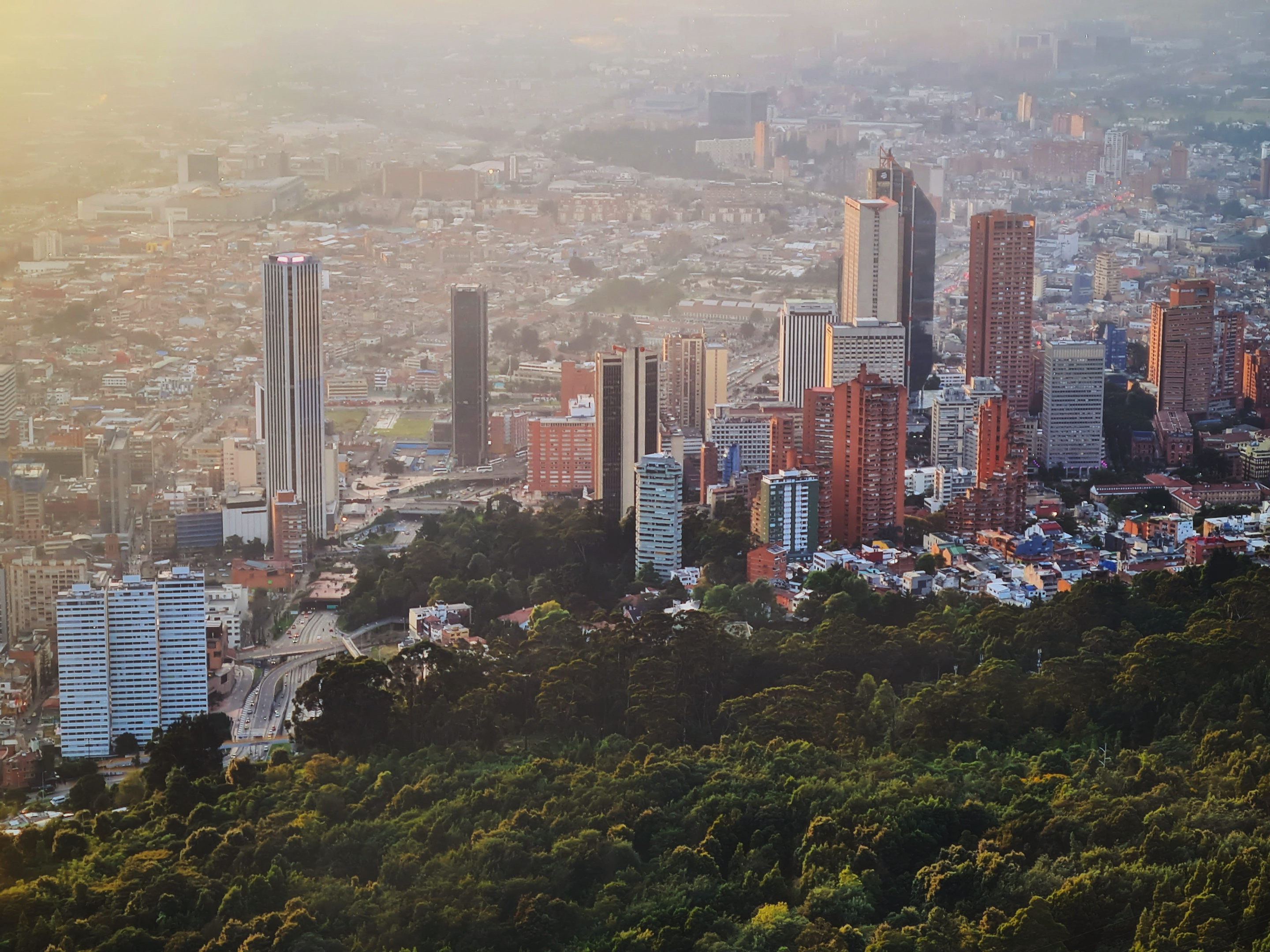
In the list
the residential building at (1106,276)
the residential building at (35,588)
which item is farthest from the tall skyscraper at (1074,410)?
the residential building at (35,588)

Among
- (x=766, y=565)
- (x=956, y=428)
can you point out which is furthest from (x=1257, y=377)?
(x=766, y=565)

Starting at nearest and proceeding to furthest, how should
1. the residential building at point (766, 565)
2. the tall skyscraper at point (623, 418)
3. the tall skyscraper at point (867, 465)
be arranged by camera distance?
the residential building at point (766, 565) → the tall skyscraper at point (867, 465) → the tall skyscraper at point (623, 418)

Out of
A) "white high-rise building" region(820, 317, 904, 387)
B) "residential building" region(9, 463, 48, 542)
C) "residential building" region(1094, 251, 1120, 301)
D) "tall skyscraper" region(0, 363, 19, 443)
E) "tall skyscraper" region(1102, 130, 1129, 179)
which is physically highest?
"tall skyscraper" region(1102, 130, 1129, 179)

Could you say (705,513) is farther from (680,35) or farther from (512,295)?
(680,35)

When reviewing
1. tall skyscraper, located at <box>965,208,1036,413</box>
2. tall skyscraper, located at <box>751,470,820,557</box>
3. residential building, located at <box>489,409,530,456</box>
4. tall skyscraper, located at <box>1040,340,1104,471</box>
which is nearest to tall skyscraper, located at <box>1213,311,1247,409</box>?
tall skyscraper, located at <box>965,208,1036,413</box>

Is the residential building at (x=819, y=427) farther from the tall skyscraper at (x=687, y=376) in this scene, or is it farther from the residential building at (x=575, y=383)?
the residential building at (x=575, y=383)

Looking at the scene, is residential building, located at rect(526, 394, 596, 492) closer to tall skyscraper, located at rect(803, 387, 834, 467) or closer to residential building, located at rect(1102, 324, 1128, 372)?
tall skyscraper, located at rect(803, 387, 834, 467)
